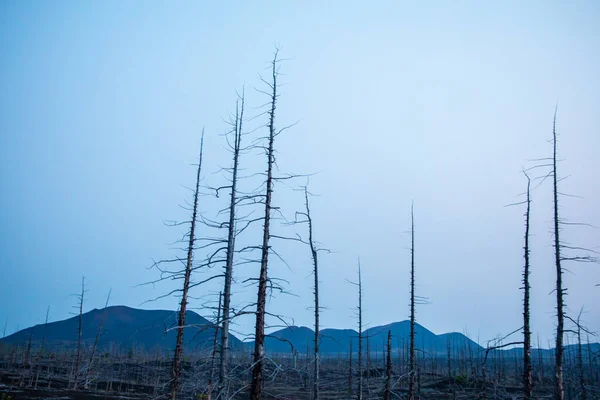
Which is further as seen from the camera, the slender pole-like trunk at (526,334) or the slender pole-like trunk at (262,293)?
the slender pole-like trunk at (526,334)

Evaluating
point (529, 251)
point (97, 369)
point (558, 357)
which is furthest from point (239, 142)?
point (97, 369)

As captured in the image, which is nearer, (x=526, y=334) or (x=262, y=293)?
(x=262, y=293)

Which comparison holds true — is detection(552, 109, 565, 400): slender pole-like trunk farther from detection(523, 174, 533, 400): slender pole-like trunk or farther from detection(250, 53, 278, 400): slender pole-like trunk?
detection(250, 53, 278, 400): slender pole-like trunk

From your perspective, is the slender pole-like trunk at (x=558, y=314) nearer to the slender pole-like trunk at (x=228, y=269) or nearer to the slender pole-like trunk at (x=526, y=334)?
the slender pole-like trunk at (x=526, y=334)

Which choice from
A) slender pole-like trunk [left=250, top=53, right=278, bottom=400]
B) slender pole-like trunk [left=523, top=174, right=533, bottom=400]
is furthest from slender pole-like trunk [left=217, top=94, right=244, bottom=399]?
slender pole-like trunk [left=523, top=174, right=533, bottom=400]

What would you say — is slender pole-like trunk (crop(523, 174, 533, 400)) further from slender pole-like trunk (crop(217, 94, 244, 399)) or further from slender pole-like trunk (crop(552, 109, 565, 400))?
slender pole-like trunk (crop(217, 94, 244, 399))

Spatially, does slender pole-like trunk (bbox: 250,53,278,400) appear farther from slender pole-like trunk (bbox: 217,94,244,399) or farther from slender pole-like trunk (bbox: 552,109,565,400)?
slender pole-like trunk (bbox: 552,109,565,400)

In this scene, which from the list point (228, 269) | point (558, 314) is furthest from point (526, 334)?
point (228, 269)

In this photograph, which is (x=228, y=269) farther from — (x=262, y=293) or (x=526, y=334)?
(x=526, y=334)

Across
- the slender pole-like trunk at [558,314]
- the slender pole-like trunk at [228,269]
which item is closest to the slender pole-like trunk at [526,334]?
the slender pole-like trunk at [558,314]

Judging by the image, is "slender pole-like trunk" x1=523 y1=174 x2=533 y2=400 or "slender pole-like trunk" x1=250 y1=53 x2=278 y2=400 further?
"slender pole-like trunk" x1=523 y1=174 x2=533 y2=400

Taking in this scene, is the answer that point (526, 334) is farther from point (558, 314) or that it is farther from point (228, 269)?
point (228, 269)

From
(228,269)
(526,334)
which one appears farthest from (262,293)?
(526,334)

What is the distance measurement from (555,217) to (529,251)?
1.97m
